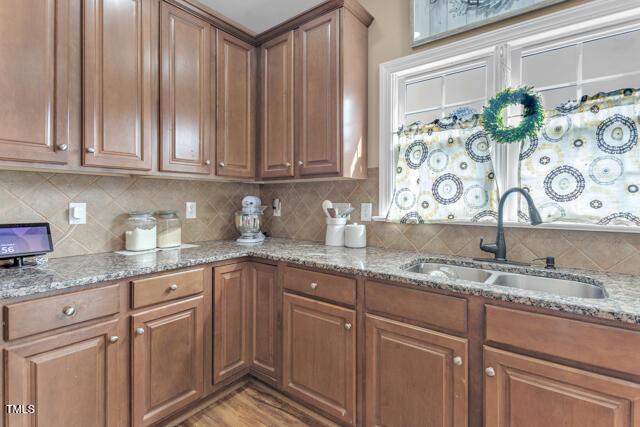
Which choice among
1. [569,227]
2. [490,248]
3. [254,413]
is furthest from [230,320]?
[569,227]

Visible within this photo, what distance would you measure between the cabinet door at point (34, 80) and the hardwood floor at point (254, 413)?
1.55 meters

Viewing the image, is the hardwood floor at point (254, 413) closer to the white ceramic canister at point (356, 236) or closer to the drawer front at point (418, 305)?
the drawer front at point (418, 305)

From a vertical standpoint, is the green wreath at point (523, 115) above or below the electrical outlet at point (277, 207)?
above

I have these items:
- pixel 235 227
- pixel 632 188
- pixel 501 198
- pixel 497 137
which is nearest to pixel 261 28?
pixel 235 227

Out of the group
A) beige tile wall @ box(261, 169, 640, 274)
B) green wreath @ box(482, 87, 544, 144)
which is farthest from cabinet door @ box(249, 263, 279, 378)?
green wreath @ box(482, 87, 544, 144)

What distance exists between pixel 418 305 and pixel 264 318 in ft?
3.39

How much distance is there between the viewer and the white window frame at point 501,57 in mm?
1442

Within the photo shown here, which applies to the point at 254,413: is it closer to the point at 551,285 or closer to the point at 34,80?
the point at 551,285

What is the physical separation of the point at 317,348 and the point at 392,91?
66.0 inches

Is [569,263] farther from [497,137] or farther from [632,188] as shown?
[497,137]

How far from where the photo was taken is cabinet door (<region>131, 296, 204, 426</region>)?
4.94 feet

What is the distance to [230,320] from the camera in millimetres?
1939

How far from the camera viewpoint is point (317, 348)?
1.70 meters

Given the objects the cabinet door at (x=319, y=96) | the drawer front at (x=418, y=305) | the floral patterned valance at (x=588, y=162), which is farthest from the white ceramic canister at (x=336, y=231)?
the floral patterned valance at (x=588, y=162)
